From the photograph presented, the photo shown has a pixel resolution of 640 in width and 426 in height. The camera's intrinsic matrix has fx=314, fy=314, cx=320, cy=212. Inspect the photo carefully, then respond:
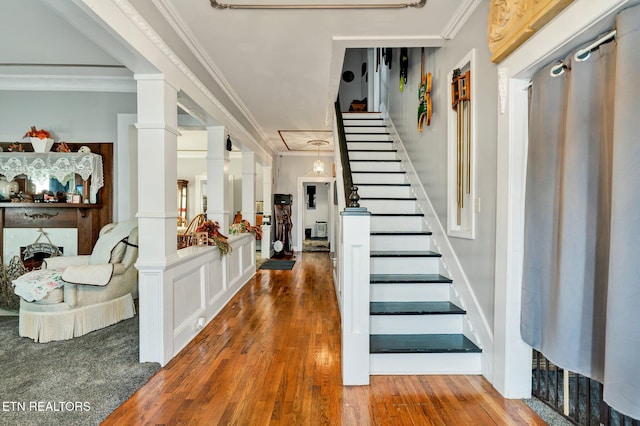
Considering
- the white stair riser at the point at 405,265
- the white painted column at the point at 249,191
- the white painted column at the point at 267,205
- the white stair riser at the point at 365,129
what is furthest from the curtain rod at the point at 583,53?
the white painted column at the point at 267,205

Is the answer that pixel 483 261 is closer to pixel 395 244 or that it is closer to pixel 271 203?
pixel 395 244

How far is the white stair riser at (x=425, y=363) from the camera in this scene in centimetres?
221

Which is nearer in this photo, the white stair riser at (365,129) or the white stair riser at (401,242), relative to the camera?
the white stair riser at (401,242)

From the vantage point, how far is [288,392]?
6.56ft

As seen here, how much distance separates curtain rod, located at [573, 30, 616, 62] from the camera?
1.33m

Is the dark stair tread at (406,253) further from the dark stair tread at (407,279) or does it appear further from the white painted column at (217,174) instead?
the white painted column at (217,174)

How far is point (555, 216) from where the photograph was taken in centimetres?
163

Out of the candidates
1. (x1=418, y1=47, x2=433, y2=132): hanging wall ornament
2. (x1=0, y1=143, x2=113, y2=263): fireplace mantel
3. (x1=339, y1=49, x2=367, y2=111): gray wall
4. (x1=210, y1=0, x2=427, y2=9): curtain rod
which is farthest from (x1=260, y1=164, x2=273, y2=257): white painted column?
(x1=210, y1=0, x2=427, y2=9): curtain rod

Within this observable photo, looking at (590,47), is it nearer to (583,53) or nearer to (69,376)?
(583,53)

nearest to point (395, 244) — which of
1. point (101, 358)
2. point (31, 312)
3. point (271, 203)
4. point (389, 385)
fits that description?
point (389, 385)

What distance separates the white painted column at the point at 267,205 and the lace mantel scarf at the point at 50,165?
12.5ft

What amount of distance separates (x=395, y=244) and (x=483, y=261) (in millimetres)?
1008

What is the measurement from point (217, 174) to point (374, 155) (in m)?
2.16

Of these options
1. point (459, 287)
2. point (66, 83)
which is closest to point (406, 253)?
point (459, 287)
